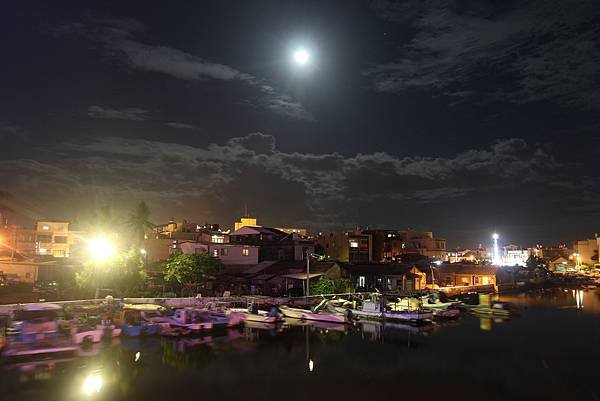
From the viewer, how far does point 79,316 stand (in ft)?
99.6

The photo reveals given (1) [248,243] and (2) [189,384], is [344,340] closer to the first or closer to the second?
(2) [189,384]

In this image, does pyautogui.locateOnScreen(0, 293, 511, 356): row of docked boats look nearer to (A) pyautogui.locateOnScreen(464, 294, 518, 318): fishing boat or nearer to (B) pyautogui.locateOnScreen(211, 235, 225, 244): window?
(A) pyautogui.locateOnScreen(464, 294, 518, 318): fishing boat

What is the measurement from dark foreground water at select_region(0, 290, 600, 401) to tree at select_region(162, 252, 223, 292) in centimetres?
1226

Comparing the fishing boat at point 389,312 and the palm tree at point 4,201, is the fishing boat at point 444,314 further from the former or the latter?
the palm tree at point 4,201

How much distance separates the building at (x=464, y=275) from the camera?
70.3m

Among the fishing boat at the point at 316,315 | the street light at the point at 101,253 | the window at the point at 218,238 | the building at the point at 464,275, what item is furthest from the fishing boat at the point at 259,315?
the building at the point at 464,275

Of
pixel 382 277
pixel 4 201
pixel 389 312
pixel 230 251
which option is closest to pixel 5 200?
pixel 4 201

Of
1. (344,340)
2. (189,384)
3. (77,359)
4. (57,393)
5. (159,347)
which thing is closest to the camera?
(57,393)

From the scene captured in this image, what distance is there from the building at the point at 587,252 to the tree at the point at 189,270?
123m

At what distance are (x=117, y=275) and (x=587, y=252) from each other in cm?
14014

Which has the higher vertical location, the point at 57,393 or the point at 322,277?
the point at 322,277

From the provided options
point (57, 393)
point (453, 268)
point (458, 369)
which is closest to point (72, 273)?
point (57, 393)

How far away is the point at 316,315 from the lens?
39.2 m

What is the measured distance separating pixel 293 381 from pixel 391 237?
80688 millimetres
